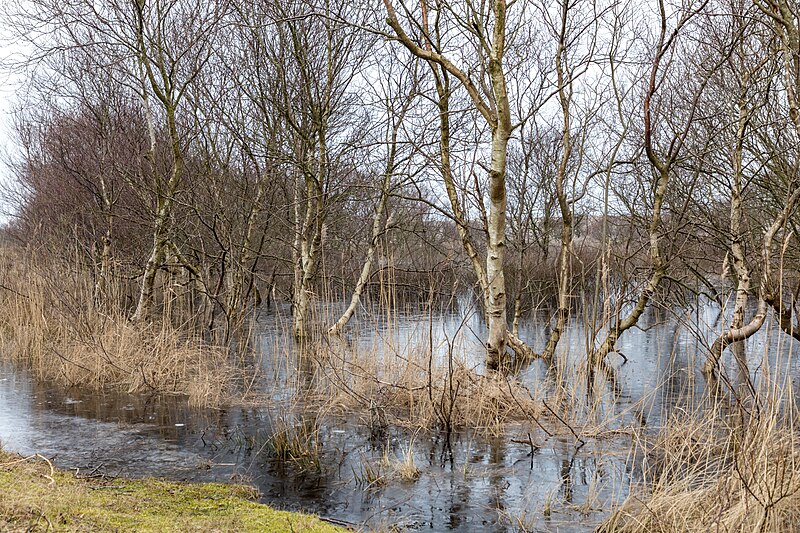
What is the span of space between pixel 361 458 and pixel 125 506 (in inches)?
80.3

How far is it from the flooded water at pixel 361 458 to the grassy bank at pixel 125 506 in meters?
0.33

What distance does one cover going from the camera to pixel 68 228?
1417 centimetres

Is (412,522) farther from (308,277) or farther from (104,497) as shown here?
(308,277)

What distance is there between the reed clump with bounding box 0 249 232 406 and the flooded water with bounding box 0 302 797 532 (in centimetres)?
40

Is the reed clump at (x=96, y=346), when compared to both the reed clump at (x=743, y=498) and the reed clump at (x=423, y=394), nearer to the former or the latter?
the reed clump at (x=423, y=394)

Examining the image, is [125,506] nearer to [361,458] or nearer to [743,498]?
[361,458]

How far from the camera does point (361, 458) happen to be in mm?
5922

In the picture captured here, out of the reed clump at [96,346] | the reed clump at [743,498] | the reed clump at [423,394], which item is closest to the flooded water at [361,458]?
the reed clump at [423,394]

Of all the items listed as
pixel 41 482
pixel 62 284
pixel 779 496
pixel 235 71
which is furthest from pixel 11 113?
pixel 779 496

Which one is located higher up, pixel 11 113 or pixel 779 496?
pixel 11 113

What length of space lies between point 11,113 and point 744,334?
19640 mm

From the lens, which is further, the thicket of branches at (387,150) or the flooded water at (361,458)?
the thicket of branches at (387,150)

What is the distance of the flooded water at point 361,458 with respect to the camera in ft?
15.6

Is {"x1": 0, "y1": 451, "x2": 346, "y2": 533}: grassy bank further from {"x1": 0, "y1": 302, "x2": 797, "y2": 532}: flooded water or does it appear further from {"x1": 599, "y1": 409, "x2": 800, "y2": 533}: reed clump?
{"x1": 599, "y1": 409, "x2": 800, "y2": 533}: reed clump
